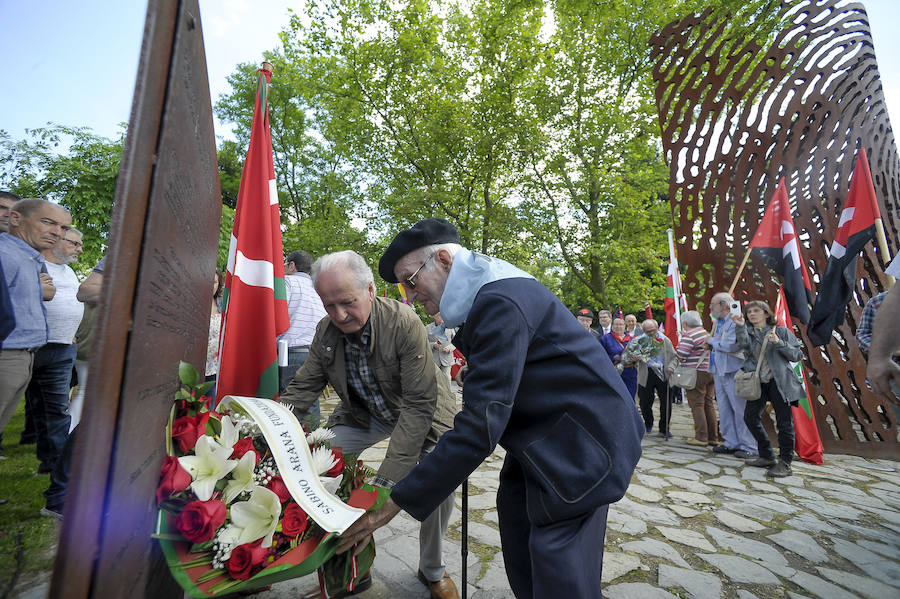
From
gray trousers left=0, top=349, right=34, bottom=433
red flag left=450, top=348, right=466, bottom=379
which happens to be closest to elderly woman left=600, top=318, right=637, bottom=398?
red flag left=450, top=348, right=466, bottom=379

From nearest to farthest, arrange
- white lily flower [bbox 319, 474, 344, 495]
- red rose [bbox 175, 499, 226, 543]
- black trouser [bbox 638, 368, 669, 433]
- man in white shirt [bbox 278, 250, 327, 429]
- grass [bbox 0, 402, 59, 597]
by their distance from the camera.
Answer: grass [bbox 0, 402, 59, 597]
red rose [bbox 175, 499, 226, 543]
white lily flower [bbox 319, 474, 344, 495]
man in white shirt [bbox 278, 250, 327, 429]
black trouser [bbox 638, 368, 669, 433]

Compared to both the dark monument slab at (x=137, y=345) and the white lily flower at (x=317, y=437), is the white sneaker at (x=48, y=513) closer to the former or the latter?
the white lily flower at (x=317, y=437)

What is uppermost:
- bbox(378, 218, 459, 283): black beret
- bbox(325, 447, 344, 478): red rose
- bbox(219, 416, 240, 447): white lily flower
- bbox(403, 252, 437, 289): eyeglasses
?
bbox(378, 218, 459, 283): black beret

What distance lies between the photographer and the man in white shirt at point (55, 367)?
3.24m

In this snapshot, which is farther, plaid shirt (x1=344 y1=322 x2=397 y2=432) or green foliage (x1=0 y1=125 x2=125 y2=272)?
plaid shirt (x1=344 y1=322 x2=397 y2=432)

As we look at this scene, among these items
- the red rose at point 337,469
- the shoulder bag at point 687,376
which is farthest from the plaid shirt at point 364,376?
the shoulder bag at point 687,376

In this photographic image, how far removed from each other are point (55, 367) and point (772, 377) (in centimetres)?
672

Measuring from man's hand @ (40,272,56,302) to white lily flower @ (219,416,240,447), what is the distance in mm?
2334

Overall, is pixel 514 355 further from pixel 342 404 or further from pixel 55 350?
pixel 55 350

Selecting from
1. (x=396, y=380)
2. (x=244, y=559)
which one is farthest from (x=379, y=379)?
(x=244, y=559)

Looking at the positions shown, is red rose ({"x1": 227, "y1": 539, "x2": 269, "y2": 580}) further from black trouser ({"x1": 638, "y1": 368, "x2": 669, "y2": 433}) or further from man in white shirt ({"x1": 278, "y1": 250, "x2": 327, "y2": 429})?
black trouser ({"x1": 638, "y1": 368, "x2": 669, "y2": 433})

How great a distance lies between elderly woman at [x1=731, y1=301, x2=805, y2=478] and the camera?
5070mm

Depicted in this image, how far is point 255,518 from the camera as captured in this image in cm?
129

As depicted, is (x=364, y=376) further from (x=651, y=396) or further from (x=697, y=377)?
(x=651, y=396)
